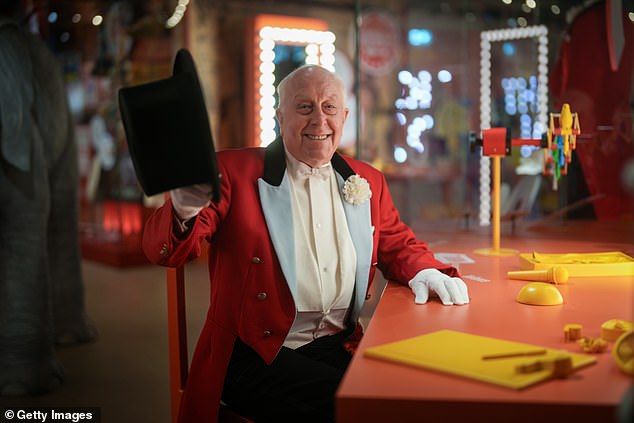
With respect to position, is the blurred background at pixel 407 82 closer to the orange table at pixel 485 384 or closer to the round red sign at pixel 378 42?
the round red sign at pixel 378 42

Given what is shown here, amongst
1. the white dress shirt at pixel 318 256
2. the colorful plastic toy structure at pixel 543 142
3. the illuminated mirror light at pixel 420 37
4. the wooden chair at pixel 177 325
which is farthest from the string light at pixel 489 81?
the wooden chair at pixel 177 325

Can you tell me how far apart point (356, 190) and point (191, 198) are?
1.99 ft

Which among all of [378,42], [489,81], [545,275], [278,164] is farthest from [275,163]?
[378,42]

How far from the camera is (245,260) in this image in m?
2.03

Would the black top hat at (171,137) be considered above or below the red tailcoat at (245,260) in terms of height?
above

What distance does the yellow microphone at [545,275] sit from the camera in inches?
79.0

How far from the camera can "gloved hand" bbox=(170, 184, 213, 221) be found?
5.69 feet

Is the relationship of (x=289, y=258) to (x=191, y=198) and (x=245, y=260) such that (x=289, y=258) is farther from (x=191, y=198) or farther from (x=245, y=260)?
(x=191, y=198)

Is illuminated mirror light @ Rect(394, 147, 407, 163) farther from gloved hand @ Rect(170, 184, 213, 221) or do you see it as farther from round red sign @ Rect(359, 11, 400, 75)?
round red sign @ Rect(359, 11, 400, 75)

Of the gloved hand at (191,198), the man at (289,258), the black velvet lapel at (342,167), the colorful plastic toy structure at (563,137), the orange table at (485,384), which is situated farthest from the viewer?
the colorful plastic toy structure at (563,137)

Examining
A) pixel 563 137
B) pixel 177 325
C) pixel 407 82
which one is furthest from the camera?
pixel 407 82

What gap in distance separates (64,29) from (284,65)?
7.01 feet

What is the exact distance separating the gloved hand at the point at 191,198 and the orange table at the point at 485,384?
476 millimetres

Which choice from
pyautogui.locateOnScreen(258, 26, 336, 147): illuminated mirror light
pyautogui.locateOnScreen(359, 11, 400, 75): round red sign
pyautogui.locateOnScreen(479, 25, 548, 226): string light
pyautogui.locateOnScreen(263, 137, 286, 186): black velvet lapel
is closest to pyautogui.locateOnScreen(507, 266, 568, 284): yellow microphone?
pyautogui.locateOnScreen(263, 137, 286, 186): black velvet lapel
